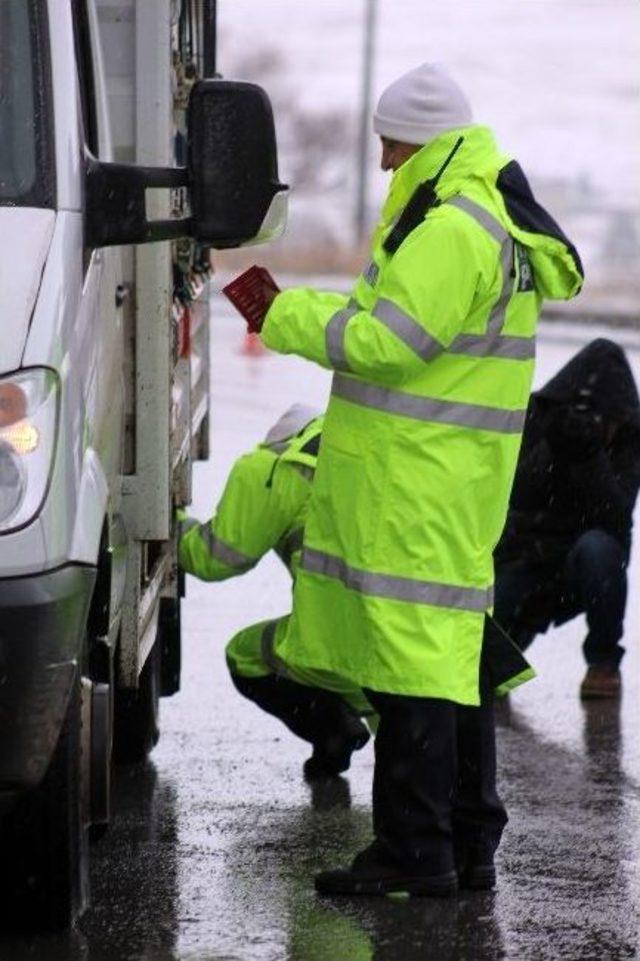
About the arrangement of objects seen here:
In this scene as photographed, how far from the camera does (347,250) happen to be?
46688 millimetres

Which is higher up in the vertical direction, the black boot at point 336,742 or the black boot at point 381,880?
the black boot at point 381,880

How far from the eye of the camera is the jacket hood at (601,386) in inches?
309

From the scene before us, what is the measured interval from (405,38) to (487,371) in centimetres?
9040

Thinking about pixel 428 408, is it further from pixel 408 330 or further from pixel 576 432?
pixel 576 432

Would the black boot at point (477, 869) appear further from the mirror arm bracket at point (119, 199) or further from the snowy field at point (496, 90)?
the snowy field at point (496, 90)

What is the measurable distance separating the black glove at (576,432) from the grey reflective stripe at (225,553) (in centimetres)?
174

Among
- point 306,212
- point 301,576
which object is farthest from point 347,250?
point 301,576

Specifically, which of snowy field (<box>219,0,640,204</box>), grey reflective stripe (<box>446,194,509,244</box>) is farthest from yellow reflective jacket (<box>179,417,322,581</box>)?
snowy field (<box>219,0,640,204</box>)

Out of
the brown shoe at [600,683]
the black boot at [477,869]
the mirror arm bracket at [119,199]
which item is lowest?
the brown shoe at [600,683]

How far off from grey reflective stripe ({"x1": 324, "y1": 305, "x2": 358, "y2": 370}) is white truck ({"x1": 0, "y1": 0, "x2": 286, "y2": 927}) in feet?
1.04

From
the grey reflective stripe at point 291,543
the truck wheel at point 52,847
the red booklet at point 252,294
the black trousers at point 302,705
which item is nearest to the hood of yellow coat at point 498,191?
the red booklet at point 252,294

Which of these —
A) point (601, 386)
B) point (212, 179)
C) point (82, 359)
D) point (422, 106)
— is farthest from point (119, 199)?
point (601, 386)

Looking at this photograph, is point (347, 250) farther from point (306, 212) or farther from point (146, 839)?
→ point (146, 839)

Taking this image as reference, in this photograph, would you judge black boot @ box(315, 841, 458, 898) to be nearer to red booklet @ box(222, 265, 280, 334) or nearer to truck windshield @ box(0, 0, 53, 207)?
red booklet @ box(222, 265, 280, 334)
